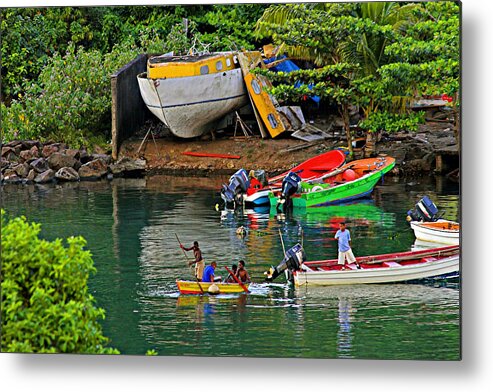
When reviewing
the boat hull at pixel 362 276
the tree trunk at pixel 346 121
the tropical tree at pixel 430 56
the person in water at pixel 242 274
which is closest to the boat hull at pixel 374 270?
the boat hull at pixel 362 276

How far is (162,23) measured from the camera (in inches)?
413

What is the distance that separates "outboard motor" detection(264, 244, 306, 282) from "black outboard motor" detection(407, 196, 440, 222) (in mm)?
930

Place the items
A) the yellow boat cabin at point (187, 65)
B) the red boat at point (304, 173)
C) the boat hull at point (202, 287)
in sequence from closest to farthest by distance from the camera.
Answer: the boat hull at point (202, 287) < the red boat at point (304, 173) < the yellow boat cabin at point (187, 65)

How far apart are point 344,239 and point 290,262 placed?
478 mm

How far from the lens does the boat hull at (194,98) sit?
430 inches

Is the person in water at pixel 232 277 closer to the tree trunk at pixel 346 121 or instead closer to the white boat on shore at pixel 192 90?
the white boat on shore at pixel 192 90

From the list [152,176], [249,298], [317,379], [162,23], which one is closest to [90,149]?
[152,176]

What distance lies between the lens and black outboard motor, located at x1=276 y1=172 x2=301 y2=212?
1079 centimetres

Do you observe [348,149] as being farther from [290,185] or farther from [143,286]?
[143,286]

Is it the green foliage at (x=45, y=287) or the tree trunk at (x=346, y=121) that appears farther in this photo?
the tree trunk at (x=346, y=121)

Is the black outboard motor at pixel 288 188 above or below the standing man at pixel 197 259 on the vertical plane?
above

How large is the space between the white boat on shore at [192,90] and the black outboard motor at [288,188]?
76 centimetres

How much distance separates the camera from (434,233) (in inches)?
400

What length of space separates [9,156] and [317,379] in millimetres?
3229
